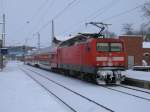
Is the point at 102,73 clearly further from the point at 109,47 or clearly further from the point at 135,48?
the point at 135,48

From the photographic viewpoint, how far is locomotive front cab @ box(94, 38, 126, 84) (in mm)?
26016

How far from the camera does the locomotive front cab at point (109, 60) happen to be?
26.0 m

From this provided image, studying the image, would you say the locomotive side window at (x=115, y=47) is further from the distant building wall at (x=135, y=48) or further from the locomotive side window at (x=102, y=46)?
the distant building wall at (x=135, y=48)

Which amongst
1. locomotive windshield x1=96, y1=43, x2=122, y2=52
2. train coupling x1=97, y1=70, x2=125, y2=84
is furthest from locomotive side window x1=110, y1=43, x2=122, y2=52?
train coupling x1=97, y1=70, x2=125, y2=84

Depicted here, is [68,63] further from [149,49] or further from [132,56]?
[149,49]

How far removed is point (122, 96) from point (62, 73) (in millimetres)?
24905

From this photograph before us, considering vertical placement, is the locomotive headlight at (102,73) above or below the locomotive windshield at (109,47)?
below

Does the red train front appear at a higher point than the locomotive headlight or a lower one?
higher

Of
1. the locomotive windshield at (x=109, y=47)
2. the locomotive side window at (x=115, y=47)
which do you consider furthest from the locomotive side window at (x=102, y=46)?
the locomotive side window at (x=115, y=47)

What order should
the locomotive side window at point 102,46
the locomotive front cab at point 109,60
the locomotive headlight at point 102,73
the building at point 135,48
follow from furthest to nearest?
the building at point 135,48, the locomotive side window at point 102,46, the locomotive front cab at point 109,60, the locomotive headlight at point 102,73

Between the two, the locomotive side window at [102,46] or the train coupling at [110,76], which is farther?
the locomotive side window at [102,46]

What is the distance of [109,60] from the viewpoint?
2645 cm

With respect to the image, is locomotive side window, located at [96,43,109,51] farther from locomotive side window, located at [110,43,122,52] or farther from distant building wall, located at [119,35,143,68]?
distant building wall, located at [119,35,143,68]

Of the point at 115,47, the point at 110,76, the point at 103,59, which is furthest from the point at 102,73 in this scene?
the point at 115,47
